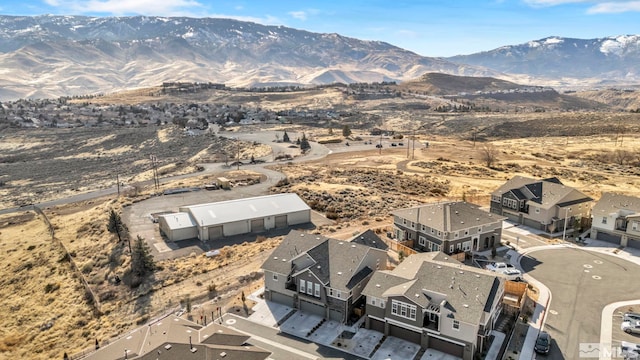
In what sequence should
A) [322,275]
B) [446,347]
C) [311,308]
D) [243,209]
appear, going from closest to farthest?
[446,347]
[322,275]
[311,308]
[243,209]

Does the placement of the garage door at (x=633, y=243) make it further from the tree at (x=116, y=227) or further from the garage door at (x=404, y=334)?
the tree at (x=116, y=227)

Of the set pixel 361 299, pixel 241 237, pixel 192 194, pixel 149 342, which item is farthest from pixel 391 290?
pixel 192 194

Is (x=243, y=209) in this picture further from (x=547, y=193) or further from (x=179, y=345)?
(x=547, y=193)

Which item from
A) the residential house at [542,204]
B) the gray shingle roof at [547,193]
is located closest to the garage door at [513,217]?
the residential house at [542,204]

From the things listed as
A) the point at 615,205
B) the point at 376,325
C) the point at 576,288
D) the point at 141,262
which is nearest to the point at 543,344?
the point at 376,325

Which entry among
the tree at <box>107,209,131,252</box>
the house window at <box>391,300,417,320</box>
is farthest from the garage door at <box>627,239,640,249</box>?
the tree at <box>107,209,131,252</box>

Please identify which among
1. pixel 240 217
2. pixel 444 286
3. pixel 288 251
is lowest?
pixel 240 217
